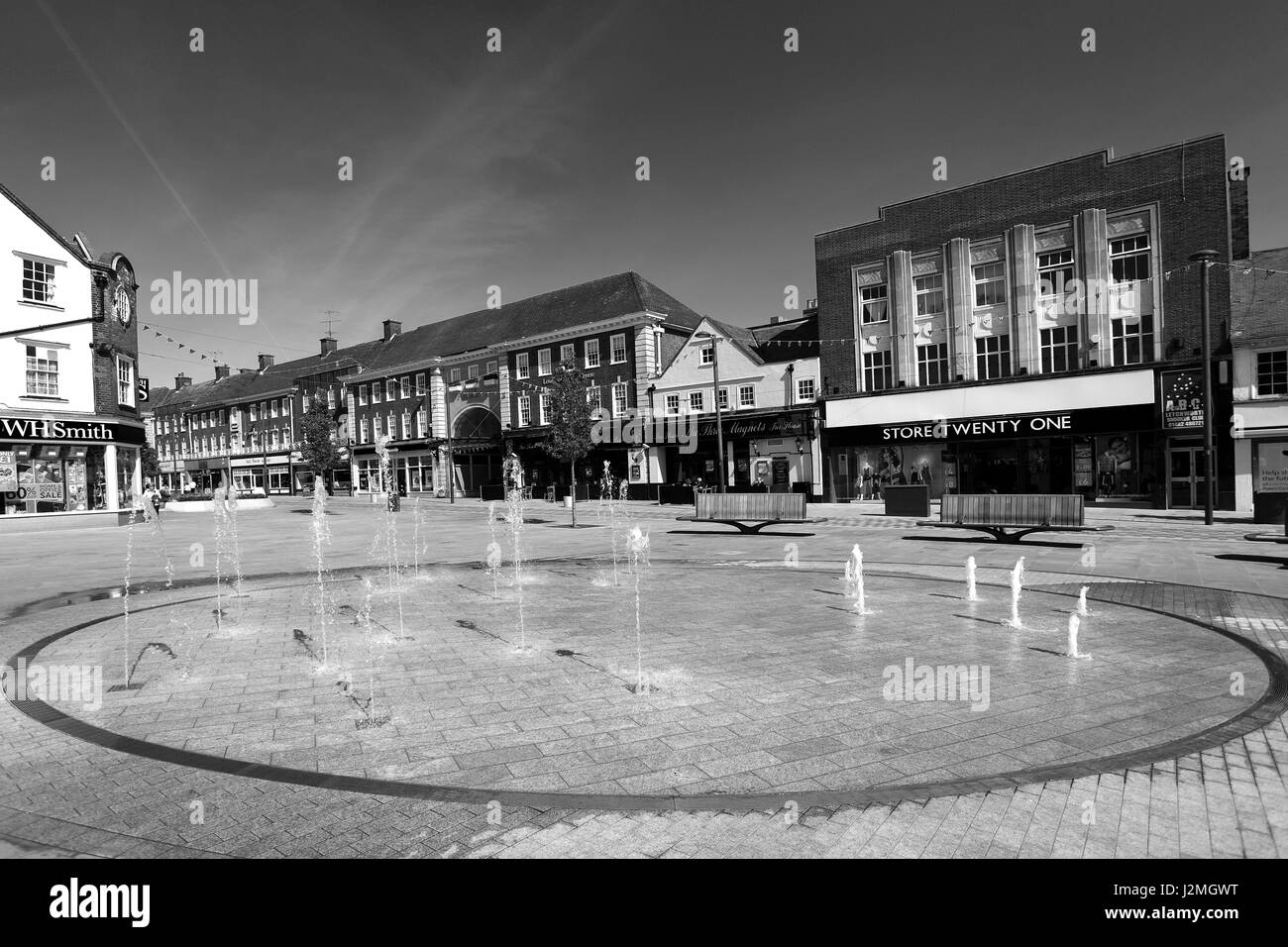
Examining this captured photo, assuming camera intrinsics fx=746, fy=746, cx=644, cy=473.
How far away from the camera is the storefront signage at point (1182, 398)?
26359 millimetres

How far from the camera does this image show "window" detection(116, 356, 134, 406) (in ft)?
108

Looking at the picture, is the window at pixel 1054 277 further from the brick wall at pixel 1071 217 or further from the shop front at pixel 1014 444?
the shop front at pixel 1014 444

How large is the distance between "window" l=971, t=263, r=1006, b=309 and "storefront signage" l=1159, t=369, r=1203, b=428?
705 cm

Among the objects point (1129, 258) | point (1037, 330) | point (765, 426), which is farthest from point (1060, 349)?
point (765, 426)

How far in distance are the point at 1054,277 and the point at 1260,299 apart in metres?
6.64

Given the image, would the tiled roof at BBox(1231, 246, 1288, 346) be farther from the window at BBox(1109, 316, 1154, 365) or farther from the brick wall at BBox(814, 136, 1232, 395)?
the window at BBox(1109, 316, 1154, 365)

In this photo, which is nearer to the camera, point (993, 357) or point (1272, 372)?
point (1272, 372)

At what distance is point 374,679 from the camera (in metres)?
6.69

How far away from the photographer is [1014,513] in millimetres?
16953

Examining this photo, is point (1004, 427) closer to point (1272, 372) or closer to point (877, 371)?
point (877, 371)

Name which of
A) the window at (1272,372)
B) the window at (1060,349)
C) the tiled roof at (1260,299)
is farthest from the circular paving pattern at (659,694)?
the window at (1060,349)

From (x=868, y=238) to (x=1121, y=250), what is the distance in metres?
10.5

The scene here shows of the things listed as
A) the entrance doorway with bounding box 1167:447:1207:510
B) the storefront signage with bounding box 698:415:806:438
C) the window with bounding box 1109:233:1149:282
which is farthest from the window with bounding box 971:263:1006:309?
the storefront signage with bounding box 698:415:806:438

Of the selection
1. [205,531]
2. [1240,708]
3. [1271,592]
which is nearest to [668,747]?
[1240,708]
